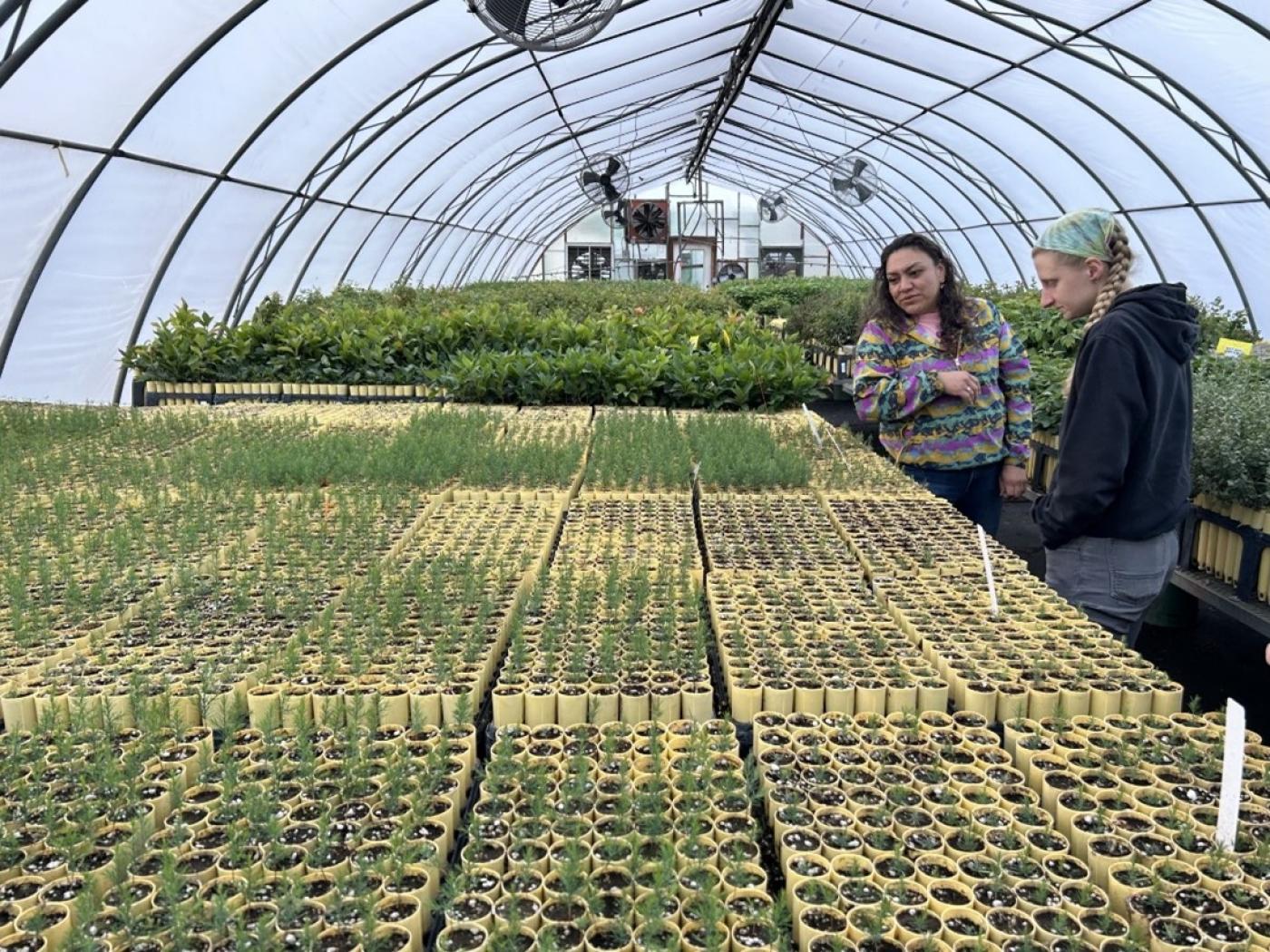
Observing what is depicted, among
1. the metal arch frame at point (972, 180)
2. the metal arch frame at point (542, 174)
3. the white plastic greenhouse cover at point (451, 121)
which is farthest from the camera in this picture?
the metal arch frame at point (542, 174)

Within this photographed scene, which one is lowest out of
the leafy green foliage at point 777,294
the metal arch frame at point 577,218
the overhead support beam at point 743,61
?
the leafy green foliage at point 777,294

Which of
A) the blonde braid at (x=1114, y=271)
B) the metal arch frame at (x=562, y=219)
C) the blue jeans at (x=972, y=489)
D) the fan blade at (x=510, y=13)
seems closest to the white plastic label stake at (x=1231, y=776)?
the blonde braid at (x=1114, y=271)

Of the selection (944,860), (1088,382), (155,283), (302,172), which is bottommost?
(944,860)

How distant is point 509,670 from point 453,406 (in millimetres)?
4794

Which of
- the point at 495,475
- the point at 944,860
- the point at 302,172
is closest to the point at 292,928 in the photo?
the point at 944,860

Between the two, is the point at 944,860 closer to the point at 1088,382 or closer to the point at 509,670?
the point at 509,670

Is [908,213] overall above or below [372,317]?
above

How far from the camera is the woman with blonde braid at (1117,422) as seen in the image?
276cm

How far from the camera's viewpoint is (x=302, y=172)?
1240cm

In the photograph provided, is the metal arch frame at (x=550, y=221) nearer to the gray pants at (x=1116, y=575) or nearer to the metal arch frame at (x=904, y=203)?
the metal arch frame at (x=904, y=203)

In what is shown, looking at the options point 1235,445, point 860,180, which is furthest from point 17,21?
point 860,180

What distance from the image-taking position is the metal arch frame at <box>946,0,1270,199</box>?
10.3 meters

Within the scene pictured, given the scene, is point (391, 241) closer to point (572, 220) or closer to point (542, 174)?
point (542, 174)

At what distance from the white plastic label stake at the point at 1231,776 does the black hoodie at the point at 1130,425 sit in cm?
112
